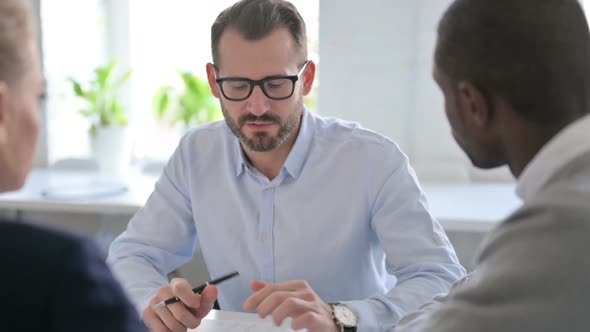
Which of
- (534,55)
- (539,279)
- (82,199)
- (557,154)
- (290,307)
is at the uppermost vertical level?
(534,55)

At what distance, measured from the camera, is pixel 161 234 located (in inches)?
70.2

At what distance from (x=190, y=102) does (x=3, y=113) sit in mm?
2099

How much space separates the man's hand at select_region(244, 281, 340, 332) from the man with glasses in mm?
273

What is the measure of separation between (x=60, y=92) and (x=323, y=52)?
1.25 meters

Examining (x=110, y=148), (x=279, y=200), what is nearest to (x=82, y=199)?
(x=110, y=148)

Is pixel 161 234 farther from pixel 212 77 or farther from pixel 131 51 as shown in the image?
pixel 131 51

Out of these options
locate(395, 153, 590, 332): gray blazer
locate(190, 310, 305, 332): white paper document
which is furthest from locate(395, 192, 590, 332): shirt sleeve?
locate(190, 310, 305, 332): white paper document

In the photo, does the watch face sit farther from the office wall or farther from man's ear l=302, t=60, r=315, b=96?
the office wall

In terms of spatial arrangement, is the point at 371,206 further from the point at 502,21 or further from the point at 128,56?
the point at 128,56

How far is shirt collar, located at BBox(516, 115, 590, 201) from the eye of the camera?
829 mm

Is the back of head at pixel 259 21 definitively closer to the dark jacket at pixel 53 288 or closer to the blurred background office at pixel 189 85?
the blurred background office at pixel 189 85

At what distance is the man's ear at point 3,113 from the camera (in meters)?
0.78

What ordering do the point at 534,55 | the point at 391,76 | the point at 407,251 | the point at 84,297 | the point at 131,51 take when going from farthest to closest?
1. the point at 131,51
2. the point at 391,76
3. the point at 407,251
4. the point at 534,55
5. the point at 84,297

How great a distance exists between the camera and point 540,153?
0.87 m
